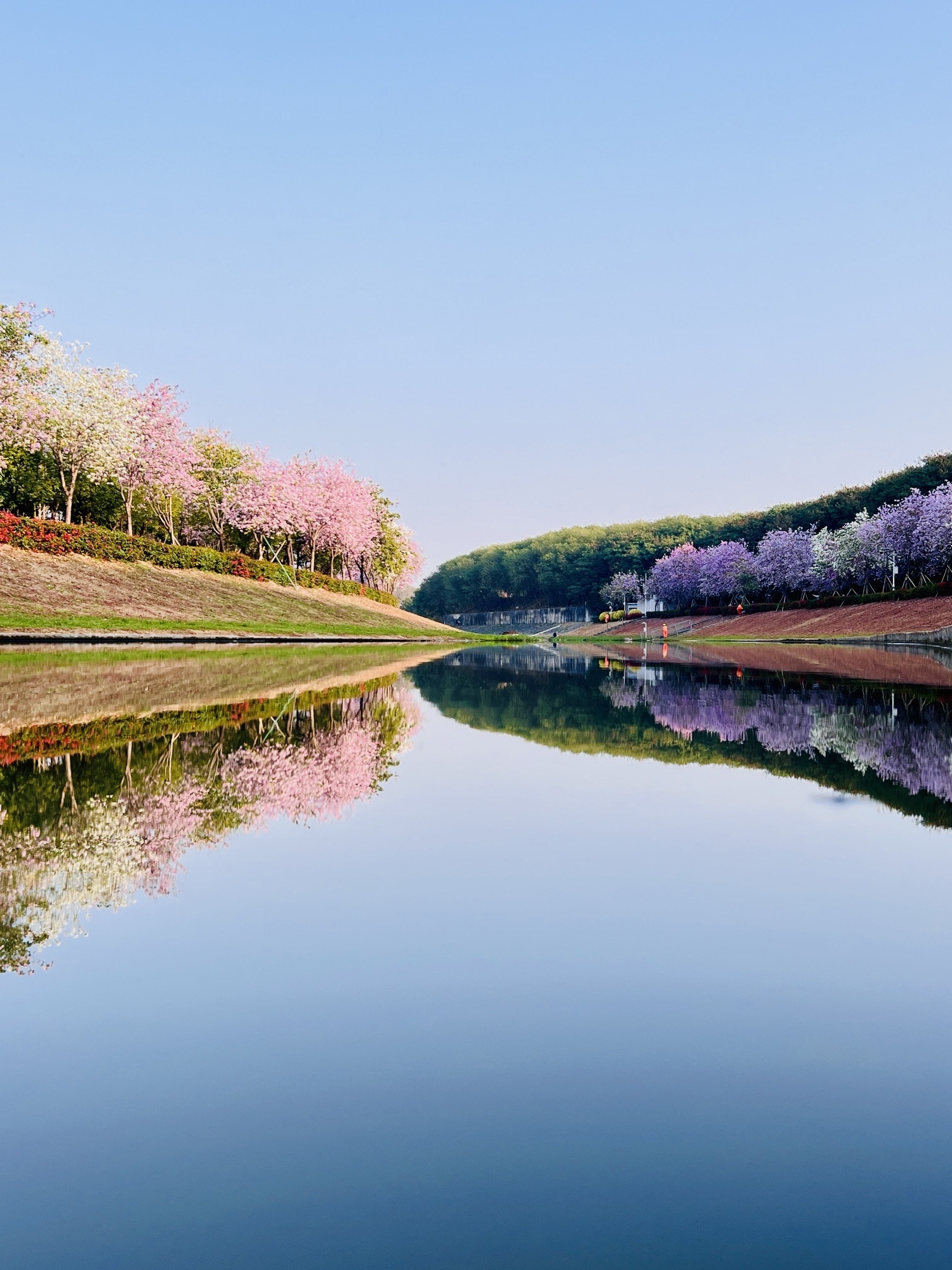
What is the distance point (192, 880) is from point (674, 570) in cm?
11643

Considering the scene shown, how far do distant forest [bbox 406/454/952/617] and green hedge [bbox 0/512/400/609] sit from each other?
5873cm

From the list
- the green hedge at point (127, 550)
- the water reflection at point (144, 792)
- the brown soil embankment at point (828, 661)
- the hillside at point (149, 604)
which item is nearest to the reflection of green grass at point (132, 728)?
the water reflection at point (144, 792)

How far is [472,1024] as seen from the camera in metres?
2.73

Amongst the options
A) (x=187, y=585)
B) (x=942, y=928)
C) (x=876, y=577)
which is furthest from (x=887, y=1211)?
(x=876, y=577)

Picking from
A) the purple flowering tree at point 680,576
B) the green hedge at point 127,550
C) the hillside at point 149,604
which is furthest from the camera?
the purple flowering tree at point 680,576

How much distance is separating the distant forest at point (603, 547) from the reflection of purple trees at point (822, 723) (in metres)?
74.0

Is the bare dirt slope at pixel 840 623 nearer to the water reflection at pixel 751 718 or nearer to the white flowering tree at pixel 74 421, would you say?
the water reflection at pixel 751 718

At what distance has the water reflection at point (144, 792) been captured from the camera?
4156mm

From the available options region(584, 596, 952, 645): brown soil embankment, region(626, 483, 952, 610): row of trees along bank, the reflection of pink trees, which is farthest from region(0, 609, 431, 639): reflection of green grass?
region(626, 483, 952, 610): row of trees along bank

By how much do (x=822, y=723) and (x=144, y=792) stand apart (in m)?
8.31

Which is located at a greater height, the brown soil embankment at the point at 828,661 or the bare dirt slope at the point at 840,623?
the bare dirt slope at the point at 840,623

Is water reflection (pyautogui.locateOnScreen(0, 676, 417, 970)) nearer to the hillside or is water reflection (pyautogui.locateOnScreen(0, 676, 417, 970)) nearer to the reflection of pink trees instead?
the reflection of pink trees

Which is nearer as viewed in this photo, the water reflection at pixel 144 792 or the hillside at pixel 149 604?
the water reflection at pixel 144 792

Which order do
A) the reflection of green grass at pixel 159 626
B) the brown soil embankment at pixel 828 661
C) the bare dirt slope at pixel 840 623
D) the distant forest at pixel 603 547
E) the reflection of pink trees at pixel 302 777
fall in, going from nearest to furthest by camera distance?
the reflection of pink trees at pixel 302 777
the brown soil embankment at pixel 828 661
the reflection of green grass at pixel 159 626
the bare dirt slope at pixel 840 623
the distant forest at pixel 603 547
